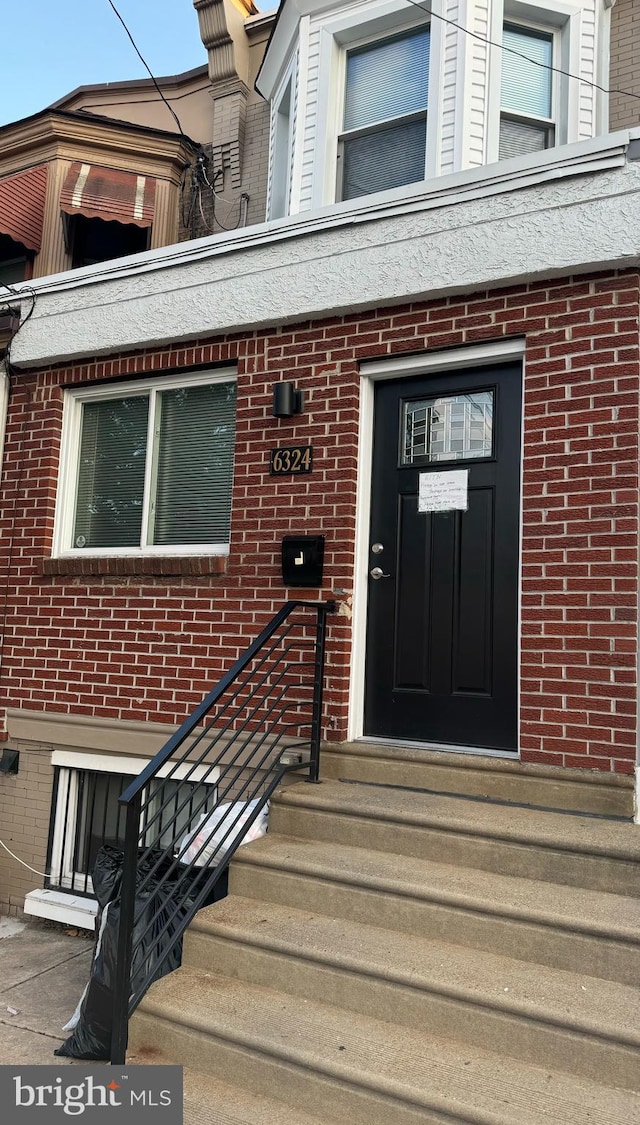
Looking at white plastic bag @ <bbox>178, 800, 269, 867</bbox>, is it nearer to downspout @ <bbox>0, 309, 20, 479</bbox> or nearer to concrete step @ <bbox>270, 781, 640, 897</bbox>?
concrete step @ <bbox>270, 781, 640, 897</bbox>

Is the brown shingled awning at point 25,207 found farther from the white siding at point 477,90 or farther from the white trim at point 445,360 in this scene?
the white trim at point 445,360

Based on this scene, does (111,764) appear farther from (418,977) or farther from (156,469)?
(418,977)

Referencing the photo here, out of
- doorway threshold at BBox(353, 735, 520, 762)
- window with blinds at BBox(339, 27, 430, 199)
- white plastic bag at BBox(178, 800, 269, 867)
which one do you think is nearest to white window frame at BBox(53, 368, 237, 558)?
doorway threshold at BBox(353, 735, 520, 762)

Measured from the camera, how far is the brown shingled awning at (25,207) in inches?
320

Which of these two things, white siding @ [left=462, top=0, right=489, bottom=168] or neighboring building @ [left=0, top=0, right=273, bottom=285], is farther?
neighboring building @ [left=0, top=0, right=273, bottom=285]

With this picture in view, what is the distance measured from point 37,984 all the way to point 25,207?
716cm

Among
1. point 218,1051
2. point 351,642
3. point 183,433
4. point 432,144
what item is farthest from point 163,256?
point 218,1051

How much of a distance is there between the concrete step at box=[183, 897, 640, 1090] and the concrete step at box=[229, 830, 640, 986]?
5 centimetres

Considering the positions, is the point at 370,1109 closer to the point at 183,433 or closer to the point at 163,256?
the point at 183,433

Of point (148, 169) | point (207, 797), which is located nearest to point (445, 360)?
point (207, 797)

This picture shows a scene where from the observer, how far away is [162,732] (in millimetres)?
4895

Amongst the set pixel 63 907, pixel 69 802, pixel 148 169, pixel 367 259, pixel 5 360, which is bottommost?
pixel 63 907

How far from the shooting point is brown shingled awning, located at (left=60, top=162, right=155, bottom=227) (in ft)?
25.6

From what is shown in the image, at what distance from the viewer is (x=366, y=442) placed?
4641 mm
